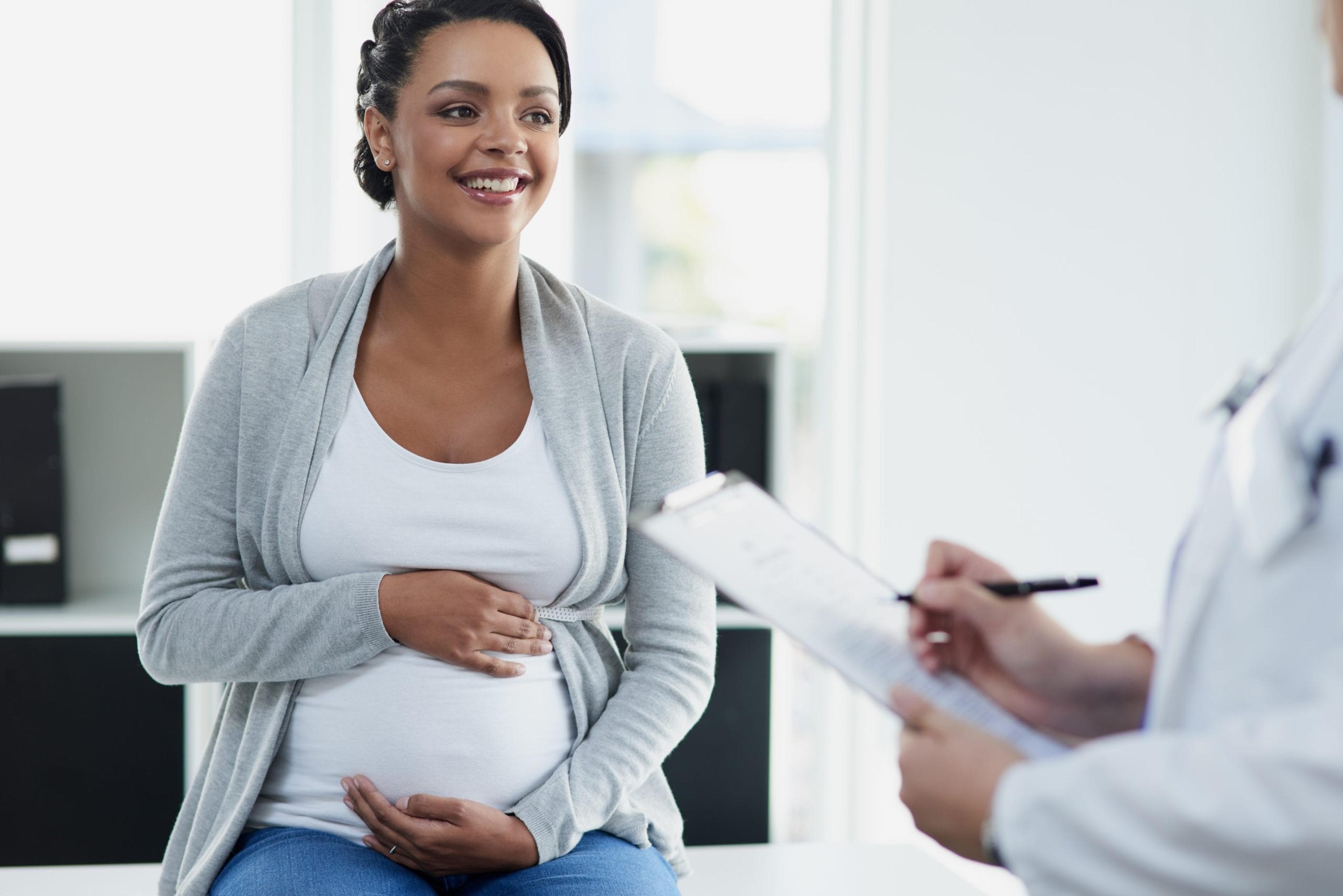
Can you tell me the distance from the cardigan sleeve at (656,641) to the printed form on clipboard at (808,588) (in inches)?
18.9

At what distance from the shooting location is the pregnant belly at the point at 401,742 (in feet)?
4.69

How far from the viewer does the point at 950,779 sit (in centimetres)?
89

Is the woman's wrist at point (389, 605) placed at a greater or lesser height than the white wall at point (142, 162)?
lesser

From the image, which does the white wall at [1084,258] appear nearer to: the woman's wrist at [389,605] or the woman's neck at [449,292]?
the woman's neck at [449,292]

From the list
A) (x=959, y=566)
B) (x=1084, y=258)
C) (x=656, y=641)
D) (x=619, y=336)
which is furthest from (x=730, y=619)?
(x=1084, y=258)

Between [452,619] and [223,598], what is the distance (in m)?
0.28

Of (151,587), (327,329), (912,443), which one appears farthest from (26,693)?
(912,443)

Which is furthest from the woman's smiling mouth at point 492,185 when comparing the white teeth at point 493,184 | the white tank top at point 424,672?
the white tank top at point 424,672

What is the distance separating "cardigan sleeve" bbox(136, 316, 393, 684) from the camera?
55.6 inches

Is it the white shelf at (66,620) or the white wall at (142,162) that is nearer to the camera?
the white shelf at (66,620)

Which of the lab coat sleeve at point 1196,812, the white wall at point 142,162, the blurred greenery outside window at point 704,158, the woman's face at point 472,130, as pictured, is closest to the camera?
the lab coat sleeve at point 1196,812

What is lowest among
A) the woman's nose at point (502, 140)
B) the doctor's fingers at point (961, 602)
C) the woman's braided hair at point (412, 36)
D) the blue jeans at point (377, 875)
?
the blue jeans at point (377, 875)

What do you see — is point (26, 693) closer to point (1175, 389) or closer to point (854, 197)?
point (854, 197)

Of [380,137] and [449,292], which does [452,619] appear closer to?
[449,292]
